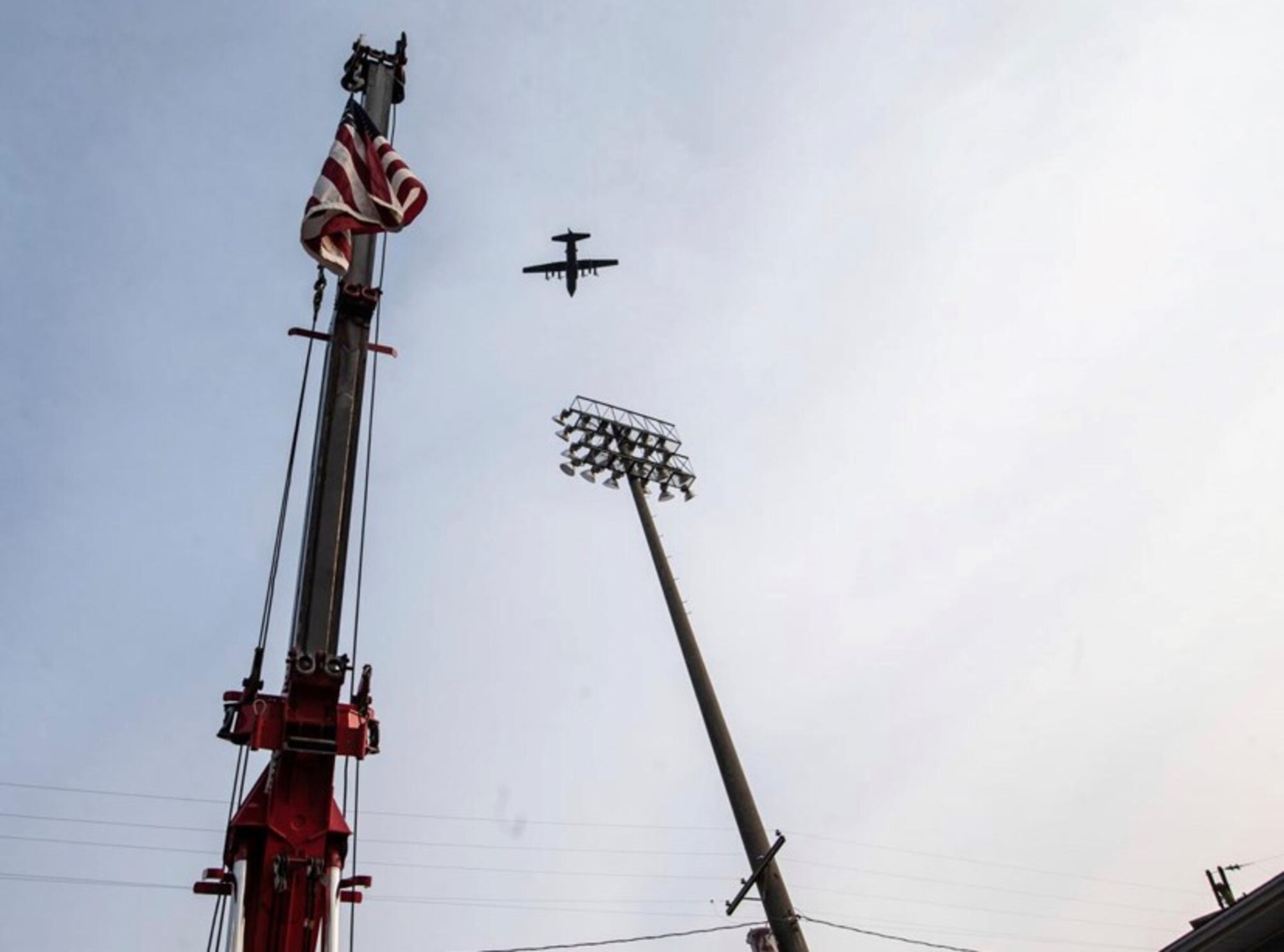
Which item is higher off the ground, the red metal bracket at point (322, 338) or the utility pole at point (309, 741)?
the red metal bracket at point (322, 338)

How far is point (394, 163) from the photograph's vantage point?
9531mm

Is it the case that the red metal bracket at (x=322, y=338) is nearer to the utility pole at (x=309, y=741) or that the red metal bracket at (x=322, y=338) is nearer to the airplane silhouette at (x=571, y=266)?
the utility pole at (x=309, y=741)

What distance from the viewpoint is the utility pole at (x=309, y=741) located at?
667 cm

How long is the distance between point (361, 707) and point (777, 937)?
766 centimetres

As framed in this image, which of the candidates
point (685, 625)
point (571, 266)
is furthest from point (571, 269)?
point (685, 625)

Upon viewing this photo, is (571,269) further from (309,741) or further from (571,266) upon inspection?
(309,741)

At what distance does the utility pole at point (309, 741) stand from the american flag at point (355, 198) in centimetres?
98

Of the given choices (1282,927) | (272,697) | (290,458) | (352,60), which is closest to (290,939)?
(272,697)

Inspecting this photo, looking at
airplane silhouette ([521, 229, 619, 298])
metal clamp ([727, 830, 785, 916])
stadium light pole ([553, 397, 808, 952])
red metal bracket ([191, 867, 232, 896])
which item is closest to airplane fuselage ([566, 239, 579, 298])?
airplane silhouette ([521, 229, 619, 298])

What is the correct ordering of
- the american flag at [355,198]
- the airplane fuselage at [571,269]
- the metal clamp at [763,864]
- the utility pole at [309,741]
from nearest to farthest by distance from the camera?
the utility pole at [309,741] → the american flag at [355,198] → the metal clamp at [763,864] → the airplane fuselage at [571,269]

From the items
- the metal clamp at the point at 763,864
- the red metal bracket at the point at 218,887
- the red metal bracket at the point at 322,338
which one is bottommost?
the red metal bracket at the point at 218,887

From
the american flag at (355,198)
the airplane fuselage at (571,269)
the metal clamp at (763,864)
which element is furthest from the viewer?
the airplane fuselage at (571,269)

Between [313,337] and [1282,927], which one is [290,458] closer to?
[313,337]

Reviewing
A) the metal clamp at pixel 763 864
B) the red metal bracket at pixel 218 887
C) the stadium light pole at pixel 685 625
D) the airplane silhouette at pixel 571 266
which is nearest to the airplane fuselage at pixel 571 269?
the airplane silhouette at pixel 571 266
